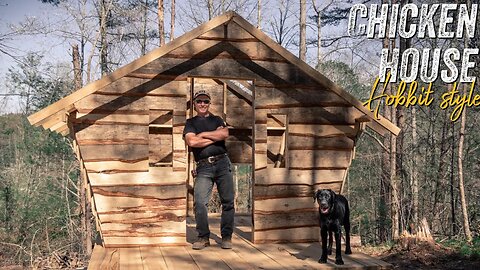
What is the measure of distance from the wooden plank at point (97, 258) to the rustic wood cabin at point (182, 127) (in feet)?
0.46

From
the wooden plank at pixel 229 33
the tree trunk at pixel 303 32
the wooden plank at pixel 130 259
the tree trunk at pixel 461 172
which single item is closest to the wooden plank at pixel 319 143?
the wooden plank at pixel 229 33

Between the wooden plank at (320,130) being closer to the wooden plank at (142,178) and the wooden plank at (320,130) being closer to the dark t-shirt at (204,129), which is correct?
the dark t-shirt at (204,129)

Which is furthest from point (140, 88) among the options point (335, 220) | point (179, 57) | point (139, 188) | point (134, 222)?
point (335, 220)

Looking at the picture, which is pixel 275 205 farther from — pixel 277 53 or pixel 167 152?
pixel 167 152

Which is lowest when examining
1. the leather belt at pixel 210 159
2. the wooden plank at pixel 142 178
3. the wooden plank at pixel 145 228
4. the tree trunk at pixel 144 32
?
the wooden plank at pixel 145 228

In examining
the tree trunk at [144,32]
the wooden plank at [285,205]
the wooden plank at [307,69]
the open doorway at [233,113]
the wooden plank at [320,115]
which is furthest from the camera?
the tree trunk at [144,32]

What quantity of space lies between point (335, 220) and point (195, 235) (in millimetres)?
2667

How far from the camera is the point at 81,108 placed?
20.2ft

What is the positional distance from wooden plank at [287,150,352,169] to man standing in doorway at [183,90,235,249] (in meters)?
1.04

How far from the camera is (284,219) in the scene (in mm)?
6789

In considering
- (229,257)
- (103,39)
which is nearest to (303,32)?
(103,39)

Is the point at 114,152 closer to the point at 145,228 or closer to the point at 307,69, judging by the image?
the point at 145,228

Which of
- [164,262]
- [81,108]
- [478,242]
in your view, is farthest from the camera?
[478,242]

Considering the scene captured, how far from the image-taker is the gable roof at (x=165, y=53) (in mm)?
5816
